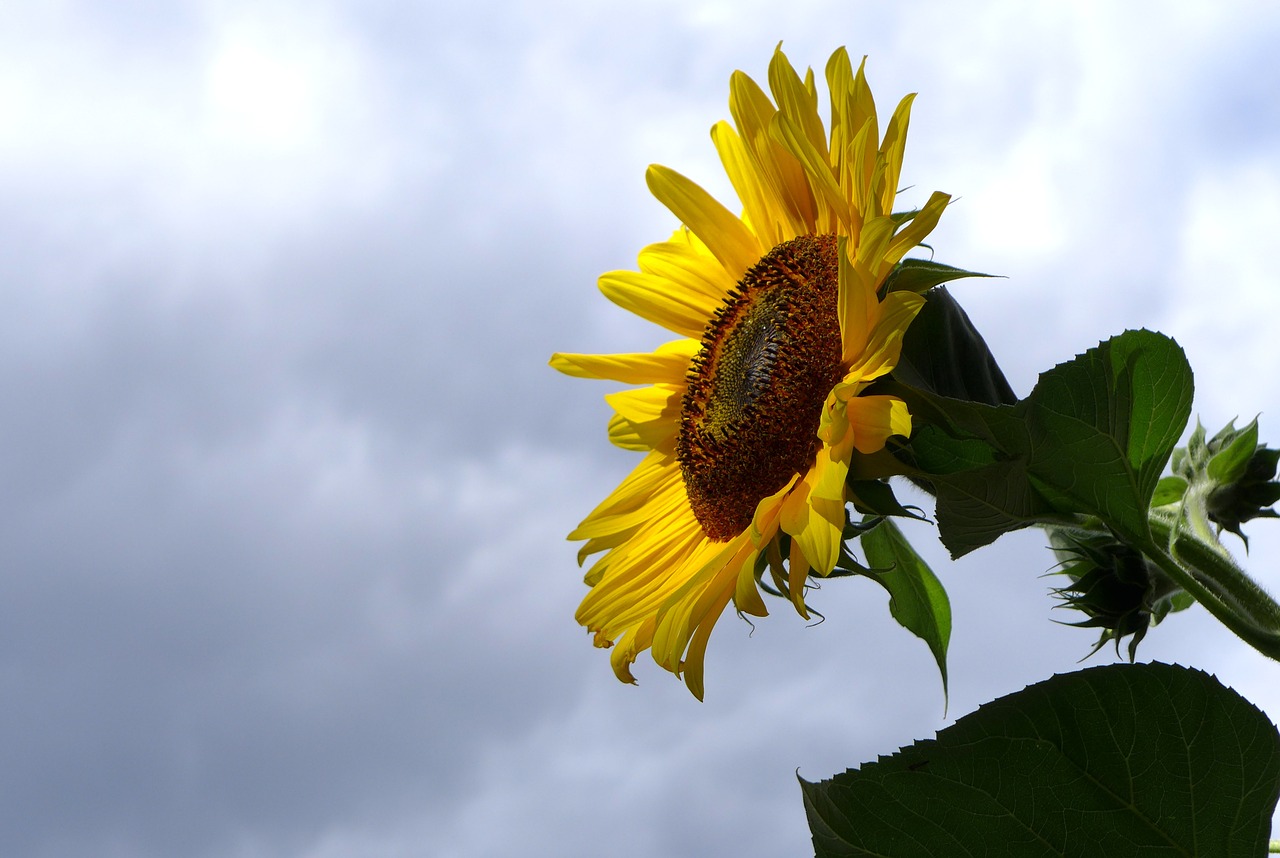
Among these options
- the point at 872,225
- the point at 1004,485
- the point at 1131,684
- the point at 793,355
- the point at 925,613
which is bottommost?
the point at 1131,684

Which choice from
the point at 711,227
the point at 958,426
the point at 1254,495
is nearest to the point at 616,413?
the point at 711,227

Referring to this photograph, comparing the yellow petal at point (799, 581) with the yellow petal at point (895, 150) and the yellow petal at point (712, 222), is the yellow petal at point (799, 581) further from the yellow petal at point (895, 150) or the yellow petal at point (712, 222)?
the yellow petal at point (712, 222)

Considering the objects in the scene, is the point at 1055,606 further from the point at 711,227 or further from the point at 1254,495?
the point at 711,227

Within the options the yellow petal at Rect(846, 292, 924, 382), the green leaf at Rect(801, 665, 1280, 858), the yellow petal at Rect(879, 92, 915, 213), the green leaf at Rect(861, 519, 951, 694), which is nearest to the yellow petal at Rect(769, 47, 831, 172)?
the yellow petal at Rect(879, 92, 915, 213)

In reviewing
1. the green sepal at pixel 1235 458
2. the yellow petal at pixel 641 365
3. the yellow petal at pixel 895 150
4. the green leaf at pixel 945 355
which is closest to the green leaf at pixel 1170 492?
the green sepal at pixel 1235 458

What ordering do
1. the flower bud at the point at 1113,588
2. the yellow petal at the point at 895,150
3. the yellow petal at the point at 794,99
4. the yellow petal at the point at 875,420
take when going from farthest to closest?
the flower bud at the point at 1113,588 < the yellow petal at the point at 794,99 < the yellow petal at the point at 895,150 < the yellow petal at the point at 875,420
